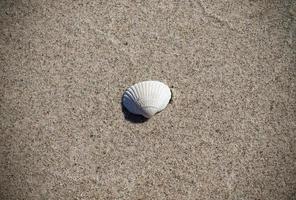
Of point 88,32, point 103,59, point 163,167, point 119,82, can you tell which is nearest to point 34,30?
point 88,32

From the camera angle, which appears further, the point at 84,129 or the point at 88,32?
the point at 88,32

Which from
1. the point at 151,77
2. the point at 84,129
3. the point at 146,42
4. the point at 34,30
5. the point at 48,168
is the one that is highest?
the point at 146,42

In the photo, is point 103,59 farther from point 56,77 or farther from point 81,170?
point 81,170
